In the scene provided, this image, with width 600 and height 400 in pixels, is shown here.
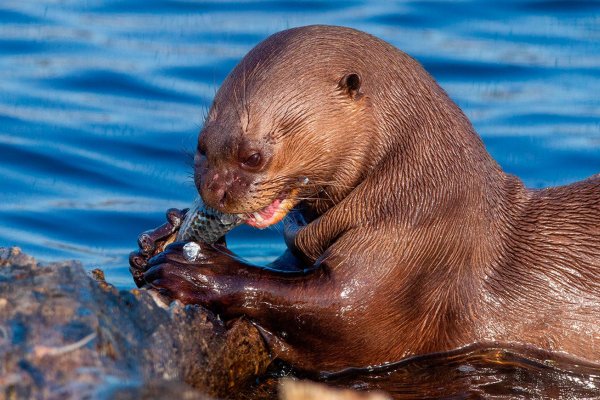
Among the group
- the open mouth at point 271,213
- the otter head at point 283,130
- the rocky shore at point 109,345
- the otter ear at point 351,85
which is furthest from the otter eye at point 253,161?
the rocky shore at point 109,345

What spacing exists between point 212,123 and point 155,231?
0.68 m

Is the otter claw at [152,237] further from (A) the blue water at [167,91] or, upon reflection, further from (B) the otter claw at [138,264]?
(A) the blue water at [167,91]

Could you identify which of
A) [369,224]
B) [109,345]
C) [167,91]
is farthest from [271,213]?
[167,91]

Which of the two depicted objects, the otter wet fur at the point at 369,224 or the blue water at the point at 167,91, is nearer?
the otter wet fur at the point at 369,224

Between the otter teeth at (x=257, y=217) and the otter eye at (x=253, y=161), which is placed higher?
the otter eye at (x=253, y=161)

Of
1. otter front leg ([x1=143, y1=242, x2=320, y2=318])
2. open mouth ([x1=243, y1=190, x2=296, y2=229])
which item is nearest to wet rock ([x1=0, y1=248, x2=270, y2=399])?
otter front leg ([x1=143, y1=242, x2=320, y2=318])

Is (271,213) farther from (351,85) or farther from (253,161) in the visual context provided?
(351,85)

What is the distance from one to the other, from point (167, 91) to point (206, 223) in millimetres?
5335

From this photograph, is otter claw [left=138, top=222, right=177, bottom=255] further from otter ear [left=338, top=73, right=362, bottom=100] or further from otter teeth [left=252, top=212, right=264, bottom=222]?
otter ear [left=338, top=73, right=362, bottom=100]

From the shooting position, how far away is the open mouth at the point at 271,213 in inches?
222

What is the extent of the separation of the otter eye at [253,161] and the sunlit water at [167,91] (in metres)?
2.29

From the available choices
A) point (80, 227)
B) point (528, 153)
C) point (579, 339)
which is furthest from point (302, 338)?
point (528, 153)

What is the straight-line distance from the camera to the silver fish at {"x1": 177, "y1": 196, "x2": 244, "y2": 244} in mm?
5695

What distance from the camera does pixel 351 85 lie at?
18.4 ft
